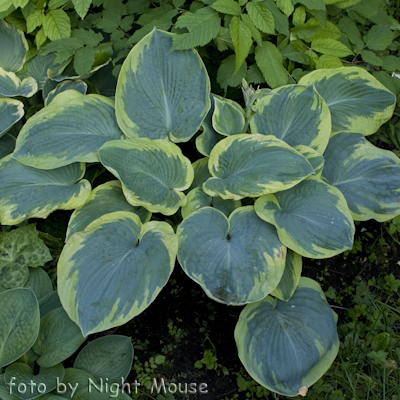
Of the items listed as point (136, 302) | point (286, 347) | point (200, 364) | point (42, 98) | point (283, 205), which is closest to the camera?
point (136, 302)

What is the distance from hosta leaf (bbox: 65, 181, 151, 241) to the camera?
1.40 metres

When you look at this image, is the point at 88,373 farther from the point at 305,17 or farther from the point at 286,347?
the point at 305,17

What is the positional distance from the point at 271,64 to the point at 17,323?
1421 mm

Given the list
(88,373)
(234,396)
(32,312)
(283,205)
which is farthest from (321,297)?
(32,312)

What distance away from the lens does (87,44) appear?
1580 mm

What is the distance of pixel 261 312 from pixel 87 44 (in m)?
1.35

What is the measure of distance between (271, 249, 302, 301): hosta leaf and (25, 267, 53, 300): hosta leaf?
0.94 meters

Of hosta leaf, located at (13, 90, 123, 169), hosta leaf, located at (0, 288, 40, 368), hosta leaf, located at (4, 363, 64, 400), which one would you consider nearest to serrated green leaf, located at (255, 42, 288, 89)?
hosta leaf, located at (13, 90, 123, 169)

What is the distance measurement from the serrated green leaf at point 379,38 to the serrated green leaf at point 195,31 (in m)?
0.79

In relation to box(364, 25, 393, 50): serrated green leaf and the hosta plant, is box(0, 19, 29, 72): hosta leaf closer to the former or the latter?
the hosta plant

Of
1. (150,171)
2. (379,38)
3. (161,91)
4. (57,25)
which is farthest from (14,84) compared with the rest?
(379,38)

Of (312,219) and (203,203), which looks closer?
(312,219)

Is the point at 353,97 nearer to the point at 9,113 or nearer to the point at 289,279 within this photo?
the point at 289,279

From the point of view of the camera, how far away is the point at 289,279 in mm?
1413
